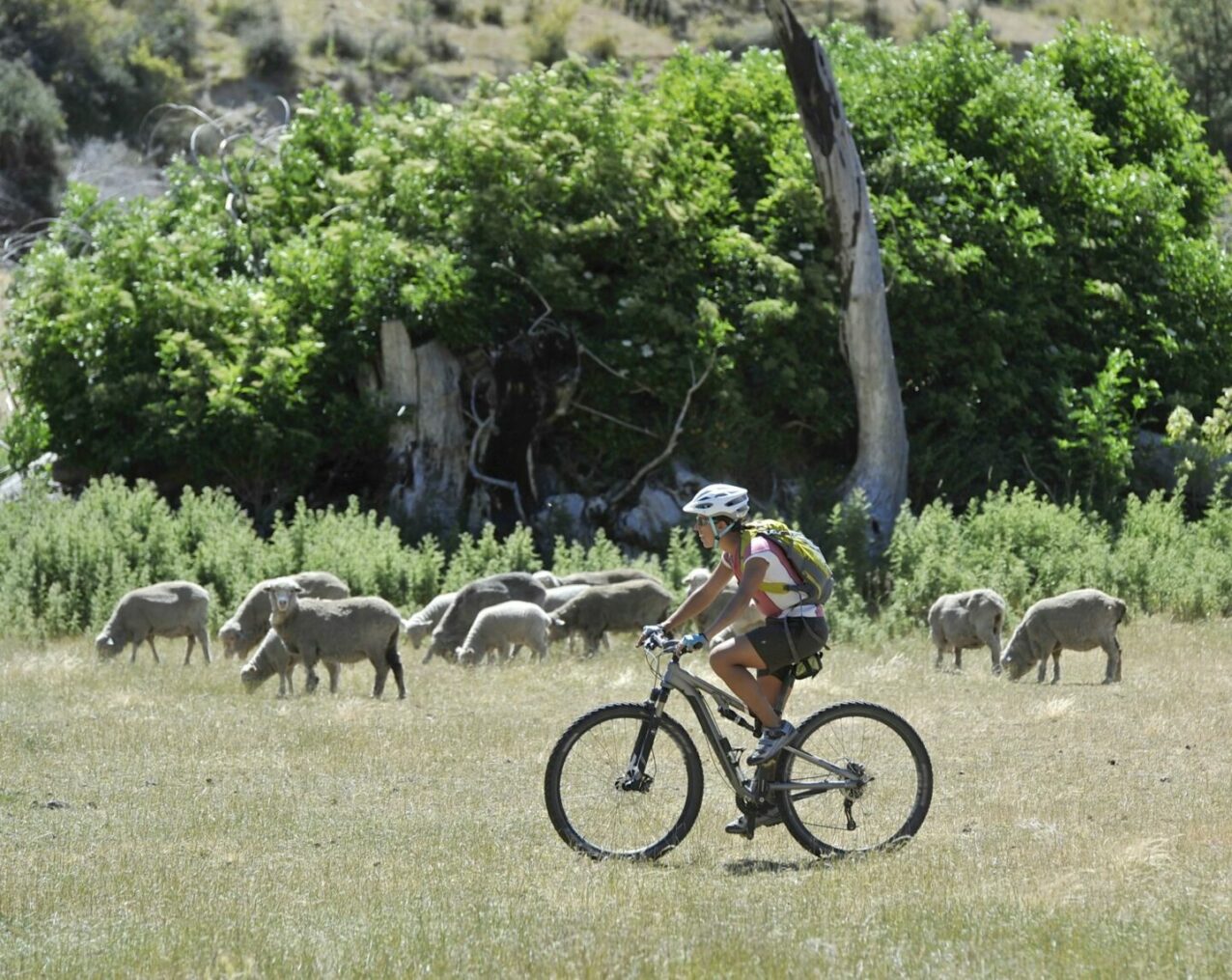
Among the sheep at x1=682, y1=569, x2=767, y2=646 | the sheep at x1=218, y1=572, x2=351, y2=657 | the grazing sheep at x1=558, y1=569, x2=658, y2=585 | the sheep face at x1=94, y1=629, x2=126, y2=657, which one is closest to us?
the sheep at x1=682, y1=569, x2=767, y2=646

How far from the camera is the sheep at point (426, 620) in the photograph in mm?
20719

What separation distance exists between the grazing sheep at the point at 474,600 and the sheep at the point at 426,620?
0.12 meters

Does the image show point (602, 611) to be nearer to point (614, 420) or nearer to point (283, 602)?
point (283, 602)

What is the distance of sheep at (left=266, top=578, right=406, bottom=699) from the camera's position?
55.2ft

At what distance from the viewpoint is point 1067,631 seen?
17.2m

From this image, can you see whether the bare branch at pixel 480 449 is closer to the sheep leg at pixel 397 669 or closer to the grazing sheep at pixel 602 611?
the grazing sheep at pixel 602 611

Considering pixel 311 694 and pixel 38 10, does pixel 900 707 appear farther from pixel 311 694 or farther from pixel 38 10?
pixel 38 10

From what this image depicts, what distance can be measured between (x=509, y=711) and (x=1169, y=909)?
314 inches

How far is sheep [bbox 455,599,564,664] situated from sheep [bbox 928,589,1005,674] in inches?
163

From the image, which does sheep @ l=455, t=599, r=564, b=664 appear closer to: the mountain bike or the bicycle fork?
the mountain bike

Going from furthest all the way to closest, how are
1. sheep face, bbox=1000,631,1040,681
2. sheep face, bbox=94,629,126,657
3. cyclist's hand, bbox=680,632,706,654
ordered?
sheep face, bbox=94,629,126,657, sheep face, bbox=1000,631,1040,681, cyclist's hand, bbox=680,632,706,654

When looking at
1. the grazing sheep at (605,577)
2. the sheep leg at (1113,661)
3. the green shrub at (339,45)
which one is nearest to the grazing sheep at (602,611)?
the grazing sheep at (605,577)

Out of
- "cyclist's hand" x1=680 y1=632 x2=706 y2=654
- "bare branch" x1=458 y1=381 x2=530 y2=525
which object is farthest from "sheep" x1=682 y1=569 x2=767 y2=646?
"cyclist's hand" x1=680 y1=632 x2=706 y2=654

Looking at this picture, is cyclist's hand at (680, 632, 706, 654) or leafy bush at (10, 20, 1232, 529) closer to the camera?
A: cyclist's hand at (680, 632, 706, 654)
